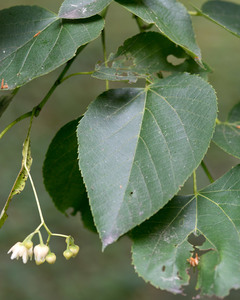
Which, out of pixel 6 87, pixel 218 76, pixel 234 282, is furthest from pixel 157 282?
pixel 218 76

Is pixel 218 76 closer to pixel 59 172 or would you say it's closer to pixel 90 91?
pixel 90 91

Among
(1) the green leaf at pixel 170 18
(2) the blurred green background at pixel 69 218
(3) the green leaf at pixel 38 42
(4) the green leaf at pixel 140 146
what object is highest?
(3) the green leaf at pixel 38 42

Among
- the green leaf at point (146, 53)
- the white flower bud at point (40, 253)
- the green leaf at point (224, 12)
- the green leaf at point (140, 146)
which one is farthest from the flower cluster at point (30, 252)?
the green leaf at point (224, 12)

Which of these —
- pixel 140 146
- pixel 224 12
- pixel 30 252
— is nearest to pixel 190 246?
pixel 140 146

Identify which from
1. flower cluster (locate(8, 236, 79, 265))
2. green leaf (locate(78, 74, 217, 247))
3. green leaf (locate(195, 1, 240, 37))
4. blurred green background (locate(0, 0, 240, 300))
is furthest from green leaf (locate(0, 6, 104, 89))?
blurred green background (locate(0, 0, 240, 300))

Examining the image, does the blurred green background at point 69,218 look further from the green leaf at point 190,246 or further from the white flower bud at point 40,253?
the white flower bud at point 40,253

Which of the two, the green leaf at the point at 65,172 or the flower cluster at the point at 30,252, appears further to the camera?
the green leaf at the point at 65,172
